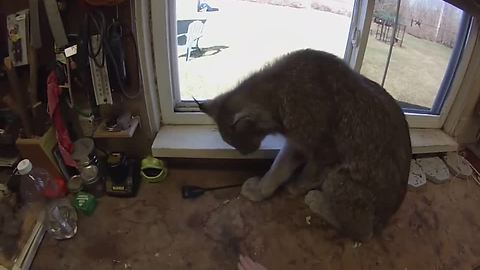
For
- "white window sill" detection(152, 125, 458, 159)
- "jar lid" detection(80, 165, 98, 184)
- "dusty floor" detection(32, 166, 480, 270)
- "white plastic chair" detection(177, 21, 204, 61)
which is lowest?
"dusty floor" detection(32, 166, 480, 270)

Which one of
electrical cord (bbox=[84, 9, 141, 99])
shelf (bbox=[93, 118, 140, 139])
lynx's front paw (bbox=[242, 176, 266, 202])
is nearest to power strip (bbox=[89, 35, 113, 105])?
electrical cord (bbox=[84, 9, 141, 99])

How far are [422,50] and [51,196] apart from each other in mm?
1488

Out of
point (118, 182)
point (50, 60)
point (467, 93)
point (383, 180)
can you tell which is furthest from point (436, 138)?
point (50, 60)

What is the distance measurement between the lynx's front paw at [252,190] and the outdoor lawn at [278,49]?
383 mm

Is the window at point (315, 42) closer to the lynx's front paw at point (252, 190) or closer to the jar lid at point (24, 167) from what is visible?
the lynx's front paw at point (252, 190)

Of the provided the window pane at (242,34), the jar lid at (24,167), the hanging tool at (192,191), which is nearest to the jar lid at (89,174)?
the jar lid at (24,167)

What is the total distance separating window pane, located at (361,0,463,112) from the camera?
144 cm

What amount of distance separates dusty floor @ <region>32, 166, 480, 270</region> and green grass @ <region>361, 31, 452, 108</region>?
423mm

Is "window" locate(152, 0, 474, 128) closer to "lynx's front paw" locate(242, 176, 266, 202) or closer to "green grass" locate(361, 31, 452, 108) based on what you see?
"green grass" locate(361, 31, 452, 108)

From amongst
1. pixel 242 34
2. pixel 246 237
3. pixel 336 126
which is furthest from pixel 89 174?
pixel 336 126

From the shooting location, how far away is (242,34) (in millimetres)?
1572

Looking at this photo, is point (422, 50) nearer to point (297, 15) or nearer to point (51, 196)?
point (297, 15)

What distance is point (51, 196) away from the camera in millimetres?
1428

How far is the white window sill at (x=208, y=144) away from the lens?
60.6 inches
